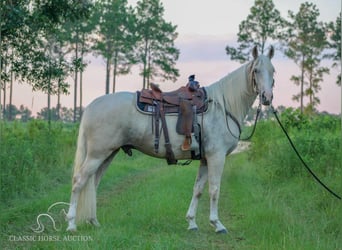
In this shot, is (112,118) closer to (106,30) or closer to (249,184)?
(249,184)

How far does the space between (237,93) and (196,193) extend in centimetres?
158

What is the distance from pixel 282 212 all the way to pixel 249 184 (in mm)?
3779

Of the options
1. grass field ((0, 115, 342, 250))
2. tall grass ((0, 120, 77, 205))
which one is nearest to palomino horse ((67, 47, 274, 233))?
grass field ((0, 115, 342, 250))

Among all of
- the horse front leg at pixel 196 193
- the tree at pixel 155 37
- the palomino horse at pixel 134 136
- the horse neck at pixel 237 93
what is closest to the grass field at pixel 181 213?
the horse front leg at pixel 196 193

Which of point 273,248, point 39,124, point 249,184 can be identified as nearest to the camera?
point 273,248

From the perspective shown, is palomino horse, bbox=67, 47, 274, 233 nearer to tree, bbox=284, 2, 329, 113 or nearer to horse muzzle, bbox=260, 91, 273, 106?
horse muzzle, bbox=260, 91, 273, 106

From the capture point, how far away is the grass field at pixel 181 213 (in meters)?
5.55

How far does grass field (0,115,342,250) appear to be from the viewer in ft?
18.2

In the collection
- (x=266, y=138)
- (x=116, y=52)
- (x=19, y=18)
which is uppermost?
(x=116, y=52)

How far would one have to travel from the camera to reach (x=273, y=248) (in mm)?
5148

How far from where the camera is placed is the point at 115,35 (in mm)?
41719

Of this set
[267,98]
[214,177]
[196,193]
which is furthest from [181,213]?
[267,98]

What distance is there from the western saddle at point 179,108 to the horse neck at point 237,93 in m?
0.32

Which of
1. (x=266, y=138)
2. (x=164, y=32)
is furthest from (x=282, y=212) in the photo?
(x=164, y=32)
